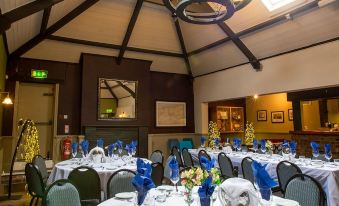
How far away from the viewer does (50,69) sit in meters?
7.77

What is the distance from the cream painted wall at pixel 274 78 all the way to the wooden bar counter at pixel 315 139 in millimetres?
1713

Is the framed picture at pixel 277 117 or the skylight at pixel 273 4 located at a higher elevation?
the skylight at pixel 273 4

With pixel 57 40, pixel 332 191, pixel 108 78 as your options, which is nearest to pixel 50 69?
pixel 57 40

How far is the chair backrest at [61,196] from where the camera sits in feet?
8.18

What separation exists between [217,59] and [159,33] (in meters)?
2.10

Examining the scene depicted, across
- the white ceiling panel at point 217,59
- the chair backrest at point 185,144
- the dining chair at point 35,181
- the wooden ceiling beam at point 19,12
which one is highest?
the white ceiling panel at point 217,59

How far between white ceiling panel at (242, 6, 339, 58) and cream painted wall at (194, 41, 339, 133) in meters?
0.24

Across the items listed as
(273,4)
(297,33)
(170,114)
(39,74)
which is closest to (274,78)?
(297,33)

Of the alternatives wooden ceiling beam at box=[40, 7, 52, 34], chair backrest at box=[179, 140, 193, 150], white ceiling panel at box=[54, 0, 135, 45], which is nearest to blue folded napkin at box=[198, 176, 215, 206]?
wooden ceiling beam at box=[40, 7, 52, 34]

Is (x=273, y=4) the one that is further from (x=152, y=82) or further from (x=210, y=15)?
(x=152, y=82)

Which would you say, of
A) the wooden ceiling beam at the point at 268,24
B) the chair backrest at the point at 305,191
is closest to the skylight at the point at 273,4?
the wooden ceiling beam at the point at 268,24

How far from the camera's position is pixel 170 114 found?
31.8 ft

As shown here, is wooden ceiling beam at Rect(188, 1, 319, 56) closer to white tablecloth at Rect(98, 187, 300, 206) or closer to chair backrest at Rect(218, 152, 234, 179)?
chair backrest at Rect(218, 152, 234, 179)

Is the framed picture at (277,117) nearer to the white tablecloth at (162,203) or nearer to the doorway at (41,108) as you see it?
the doorway at (41,108)
